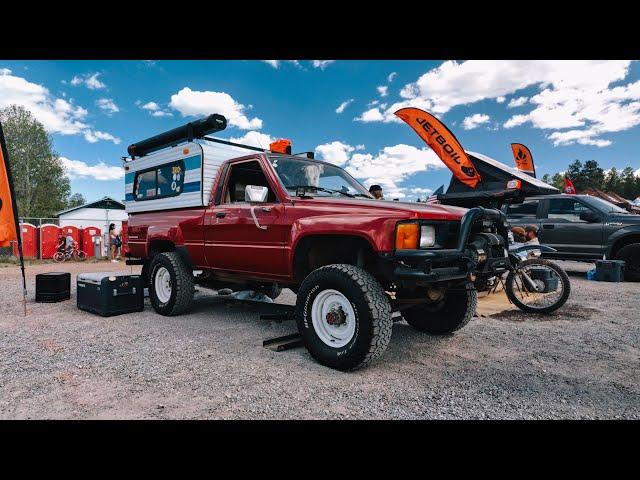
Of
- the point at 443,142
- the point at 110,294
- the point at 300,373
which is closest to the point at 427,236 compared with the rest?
the point at 300,373

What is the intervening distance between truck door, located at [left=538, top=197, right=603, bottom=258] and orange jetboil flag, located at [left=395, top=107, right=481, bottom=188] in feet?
7.70

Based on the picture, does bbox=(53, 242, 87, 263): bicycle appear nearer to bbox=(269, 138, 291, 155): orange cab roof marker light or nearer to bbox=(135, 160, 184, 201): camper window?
bbox=(135, 160, 184, 201): camper window

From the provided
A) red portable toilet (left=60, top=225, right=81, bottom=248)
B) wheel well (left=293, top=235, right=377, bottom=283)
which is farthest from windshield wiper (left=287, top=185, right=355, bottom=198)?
red portable toilet (left=60, top=225, right=81, bottom=248)

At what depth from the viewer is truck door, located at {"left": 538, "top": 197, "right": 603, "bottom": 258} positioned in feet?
28.5

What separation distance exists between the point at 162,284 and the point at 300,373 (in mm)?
3276

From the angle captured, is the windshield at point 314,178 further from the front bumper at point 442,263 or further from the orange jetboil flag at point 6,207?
the orange jetboil flag at point 6,207

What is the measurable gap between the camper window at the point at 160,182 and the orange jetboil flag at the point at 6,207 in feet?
5.38

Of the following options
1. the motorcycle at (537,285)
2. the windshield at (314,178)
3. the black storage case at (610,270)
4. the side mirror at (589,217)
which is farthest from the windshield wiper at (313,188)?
the black storage case at (610,270)

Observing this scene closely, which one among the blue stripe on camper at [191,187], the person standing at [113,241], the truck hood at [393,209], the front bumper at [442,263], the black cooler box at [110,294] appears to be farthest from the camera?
the person standing at [113,241]

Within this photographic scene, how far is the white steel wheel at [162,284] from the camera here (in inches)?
218

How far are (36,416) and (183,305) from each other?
289cm

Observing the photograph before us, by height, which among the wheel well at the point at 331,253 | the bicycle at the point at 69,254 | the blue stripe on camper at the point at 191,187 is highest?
the blue stripe on camper at the point at 191,187

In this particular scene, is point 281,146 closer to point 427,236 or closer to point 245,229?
point 245,229
